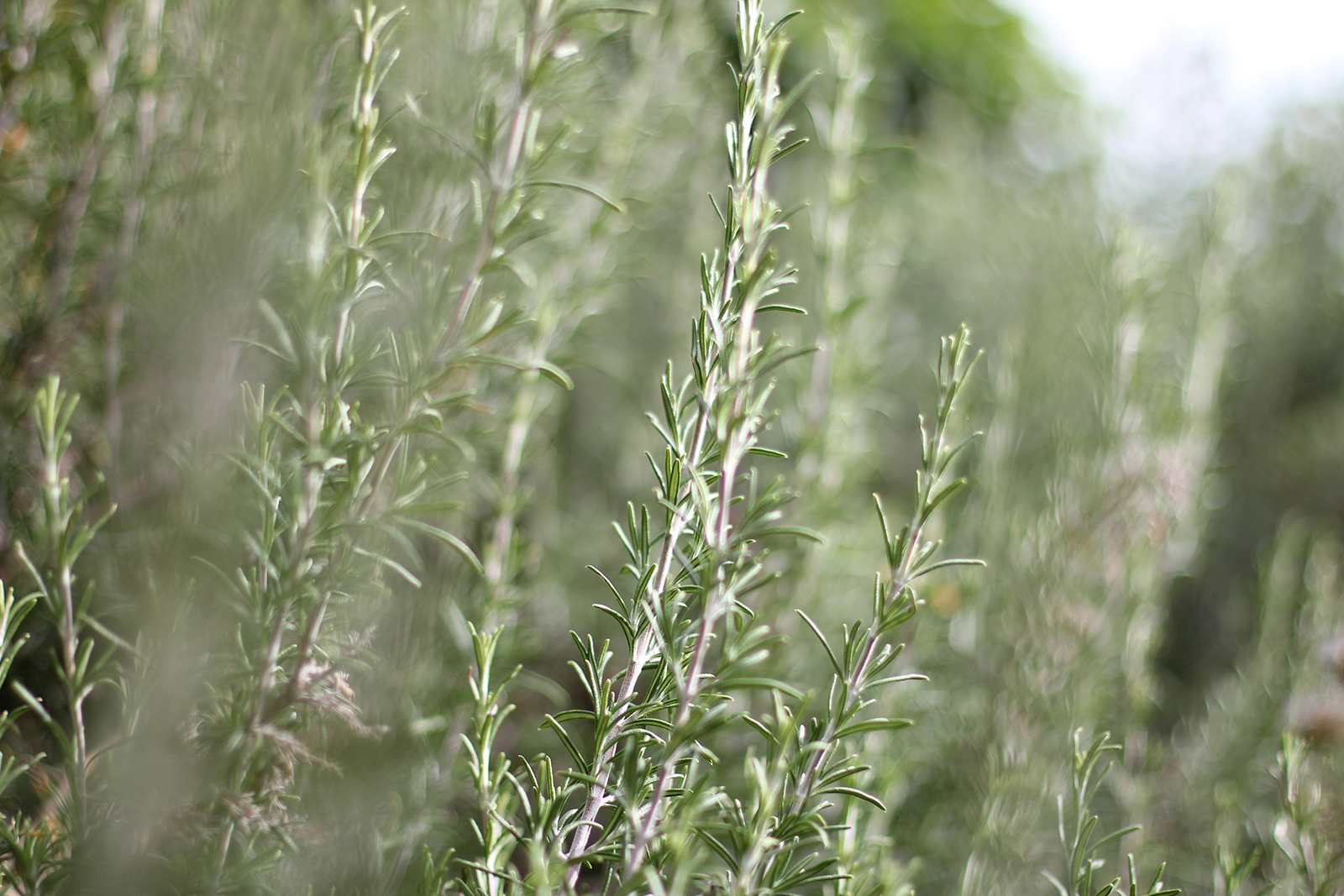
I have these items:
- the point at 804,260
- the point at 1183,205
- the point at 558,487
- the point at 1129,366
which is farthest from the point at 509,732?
the point at 1183,205

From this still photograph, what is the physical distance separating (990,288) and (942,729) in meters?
1.22

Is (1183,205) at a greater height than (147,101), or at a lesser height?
greater

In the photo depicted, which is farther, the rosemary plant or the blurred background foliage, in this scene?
the blurred background foliage

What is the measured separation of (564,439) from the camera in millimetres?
1426

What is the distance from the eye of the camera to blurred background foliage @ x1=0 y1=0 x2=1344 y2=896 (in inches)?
22.2

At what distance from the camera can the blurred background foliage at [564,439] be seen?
56 centimetres

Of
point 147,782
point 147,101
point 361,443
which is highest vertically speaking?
point 147,101

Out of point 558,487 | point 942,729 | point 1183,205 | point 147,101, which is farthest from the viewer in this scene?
point 1183,205

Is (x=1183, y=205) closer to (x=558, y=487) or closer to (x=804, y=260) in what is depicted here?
(x=804, y=260)

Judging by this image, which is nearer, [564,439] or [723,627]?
[723,627]

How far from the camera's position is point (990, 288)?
1816 millimetres

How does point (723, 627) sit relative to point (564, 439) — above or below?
above

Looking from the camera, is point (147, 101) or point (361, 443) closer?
point (361, 443)

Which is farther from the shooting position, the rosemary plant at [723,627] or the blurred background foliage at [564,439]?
the blurred background foliage at [564,439]
